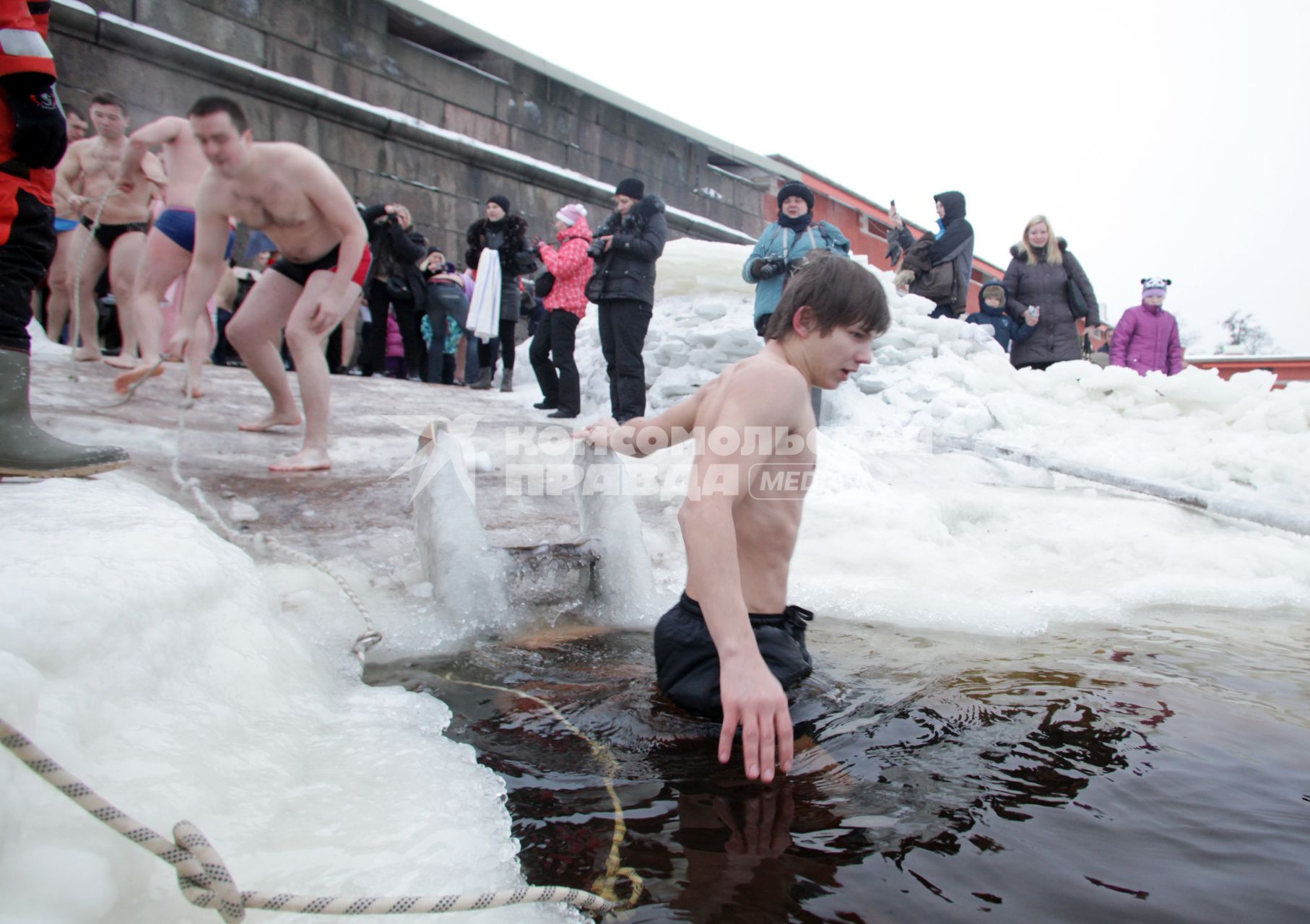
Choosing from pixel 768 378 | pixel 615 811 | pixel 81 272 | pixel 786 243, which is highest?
pixel 786 243

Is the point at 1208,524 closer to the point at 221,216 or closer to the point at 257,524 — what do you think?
the point at 257,524

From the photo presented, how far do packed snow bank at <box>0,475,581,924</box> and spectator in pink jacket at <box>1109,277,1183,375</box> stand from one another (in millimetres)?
7609

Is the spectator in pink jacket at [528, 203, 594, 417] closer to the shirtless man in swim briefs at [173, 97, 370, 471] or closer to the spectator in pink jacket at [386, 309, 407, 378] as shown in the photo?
the shirtless man in swim briefs at [173, 97, 370, 471]

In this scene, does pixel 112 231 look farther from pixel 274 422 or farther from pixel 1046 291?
pixel 1046 291

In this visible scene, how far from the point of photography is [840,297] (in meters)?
1.81

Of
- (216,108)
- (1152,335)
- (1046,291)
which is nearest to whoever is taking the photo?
(216,108)

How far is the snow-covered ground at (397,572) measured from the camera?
1279 millimetres

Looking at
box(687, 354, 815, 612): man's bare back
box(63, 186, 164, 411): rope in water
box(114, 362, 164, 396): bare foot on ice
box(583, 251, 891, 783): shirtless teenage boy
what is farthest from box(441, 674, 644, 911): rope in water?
box(63, 186, 164, 411): rope in water

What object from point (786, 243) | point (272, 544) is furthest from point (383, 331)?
point (272, 544)

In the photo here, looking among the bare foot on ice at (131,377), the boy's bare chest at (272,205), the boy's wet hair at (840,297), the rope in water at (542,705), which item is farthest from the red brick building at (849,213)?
the boy's wet hair at (840,297)

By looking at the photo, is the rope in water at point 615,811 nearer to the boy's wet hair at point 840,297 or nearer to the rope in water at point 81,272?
the boy's wet hair at point 840,297

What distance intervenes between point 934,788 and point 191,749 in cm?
142

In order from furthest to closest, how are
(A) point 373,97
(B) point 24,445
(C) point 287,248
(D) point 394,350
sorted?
1. (A) point 373,97
2. (D) point 394,350
3. (C) point 287,248
4. (B) point 24,445

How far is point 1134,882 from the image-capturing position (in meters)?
1.33
